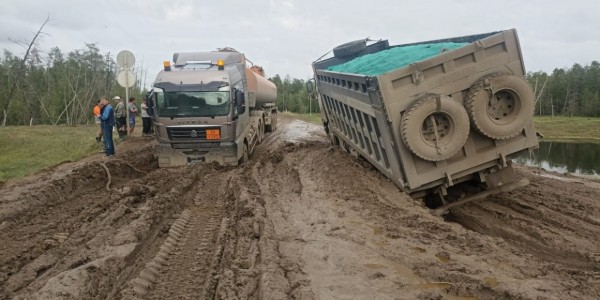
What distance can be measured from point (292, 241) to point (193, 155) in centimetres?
686

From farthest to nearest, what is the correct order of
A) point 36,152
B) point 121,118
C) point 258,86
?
point 258,86 → point 121,118 → point 36,152

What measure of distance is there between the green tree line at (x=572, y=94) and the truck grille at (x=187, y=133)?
61324mm

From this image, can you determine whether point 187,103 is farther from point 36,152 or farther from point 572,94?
point 572,94

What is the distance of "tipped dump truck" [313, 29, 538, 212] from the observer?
253 inches

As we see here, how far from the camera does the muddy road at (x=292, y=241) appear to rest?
422cm

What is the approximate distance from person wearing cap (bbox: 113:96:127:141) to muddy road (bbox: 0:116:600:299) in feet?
24.8

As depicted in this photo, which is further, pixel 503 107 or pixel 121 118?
pixel 121 118

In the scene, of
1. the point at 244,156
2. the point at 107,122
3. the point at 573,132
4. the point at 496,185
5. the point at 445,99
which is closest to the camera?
the point at 445,99

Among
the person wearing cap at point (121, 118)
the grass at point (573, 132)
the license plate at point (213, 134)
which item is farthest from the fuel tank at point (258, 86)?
the grass at point (573, 132)

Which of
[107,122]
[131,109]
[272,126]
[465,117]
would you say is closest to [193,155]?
[107,122]

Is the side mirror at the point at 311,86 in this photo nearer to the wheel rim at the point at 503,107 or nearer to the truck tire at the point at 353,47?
the truck tire at the point at 353,47

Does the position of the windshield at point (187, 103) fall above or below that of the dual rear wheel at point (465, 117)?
above

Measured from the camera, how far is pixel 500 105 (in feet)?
22.2

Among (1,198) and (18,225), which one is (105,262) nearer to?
(18,225)
